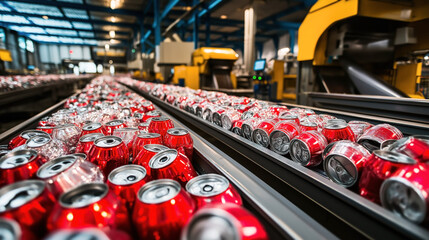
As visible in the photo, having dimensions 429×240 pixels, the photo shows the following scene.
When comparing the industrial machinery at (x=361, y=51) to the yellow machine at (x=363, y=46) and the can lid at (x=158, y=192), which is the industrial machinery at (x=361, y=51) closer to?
the yellow machine at (x=363, y=46)

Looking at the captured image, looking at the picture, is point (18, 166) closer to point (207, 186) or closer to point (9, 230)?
point (9, 230)

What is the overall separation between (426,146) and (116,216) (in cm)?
114

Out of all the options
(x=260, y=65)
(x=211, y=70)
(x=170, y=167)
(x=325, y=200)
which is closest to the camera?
(x=170, y=167)

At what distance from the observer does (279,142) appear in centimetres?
154

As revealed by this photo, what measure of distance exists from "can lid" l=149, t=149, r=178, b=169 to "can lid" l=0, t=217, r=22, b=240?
1.77 ft

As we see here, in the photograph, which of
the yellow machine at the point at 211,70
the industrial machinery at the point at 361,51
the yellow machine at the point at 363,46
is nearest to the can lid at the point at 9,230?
the industrial machinery at the point at 361,51

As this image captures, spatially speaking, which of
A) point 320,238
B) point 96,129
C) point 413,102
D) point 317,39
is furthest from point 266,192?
point 317,39

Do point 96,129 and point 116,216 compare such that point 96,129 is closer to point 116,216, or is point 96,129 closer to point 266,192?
point 116,216

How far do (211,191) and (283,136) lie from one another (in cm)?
85

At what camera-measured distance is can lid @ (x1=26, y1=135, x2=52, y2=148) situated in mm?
1136

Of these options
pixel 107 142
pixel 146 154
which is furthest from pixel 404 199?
pixel 107 142

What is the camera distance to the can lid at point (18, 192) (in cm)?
63

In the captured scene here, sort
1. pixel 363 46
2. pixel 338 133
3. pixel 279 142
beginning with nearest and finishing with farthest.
A: pixel 338 133 < pixel 279 142 < pixel 363 46

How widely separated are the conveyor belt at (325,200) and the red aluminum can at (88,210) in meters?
0.84
